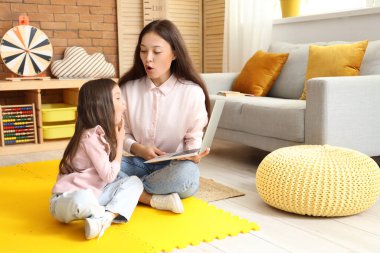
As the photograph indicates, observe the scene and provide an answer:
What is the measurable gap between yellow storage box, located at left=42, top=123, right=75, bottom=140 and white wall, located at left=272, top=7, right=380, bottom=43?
6.15 ft

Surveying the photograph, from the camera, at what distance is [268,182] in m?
1.98

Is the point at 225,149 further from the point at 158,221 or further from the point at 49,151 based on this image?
the point at 158,221

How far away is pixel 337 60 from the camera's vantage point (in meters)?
2.79

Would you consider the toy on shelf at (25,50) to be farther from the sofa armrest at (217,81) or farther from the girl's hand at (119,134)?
the girl's hand at (119,134)

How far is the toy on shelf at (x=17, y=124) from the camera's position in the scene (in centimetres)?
351

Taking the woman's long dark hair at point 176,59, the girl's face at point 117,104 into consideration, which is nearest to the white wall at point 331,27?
the woman's long dark hair at point 176,59

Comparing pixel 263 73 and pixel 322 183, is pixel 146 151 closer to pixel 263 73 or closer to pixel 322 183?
pixel 322 183

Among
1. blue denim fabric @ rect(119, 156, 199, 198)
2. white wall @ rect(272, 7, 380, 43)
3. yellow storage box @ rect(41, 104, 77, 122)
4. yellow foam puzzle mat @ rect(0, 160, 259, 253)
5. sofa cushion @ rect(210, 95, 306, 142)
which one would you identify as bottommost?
yellow foam puzzle mat @ rect(0, 160, 259, 253)

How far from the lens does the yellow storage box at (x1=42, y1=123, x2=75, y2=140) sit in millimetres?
3625

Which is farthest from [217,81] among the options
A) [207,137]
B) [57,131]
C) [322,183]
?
[322,183]

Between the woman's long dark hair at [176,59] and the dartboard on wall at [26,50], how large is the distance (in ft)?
5.82

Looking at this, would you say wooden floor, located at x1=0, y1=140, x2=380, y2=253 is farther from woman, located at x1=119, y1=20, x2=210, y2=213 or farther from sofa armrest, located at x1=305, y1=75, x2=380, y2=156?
sofa armrest, located at x1=305, y1=75, x2=380, y2=156

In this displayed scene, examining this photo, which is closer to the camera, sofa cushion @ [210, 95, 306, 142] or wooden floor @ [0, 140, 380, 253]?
wooden floor @ [0, 140, 380, 253]

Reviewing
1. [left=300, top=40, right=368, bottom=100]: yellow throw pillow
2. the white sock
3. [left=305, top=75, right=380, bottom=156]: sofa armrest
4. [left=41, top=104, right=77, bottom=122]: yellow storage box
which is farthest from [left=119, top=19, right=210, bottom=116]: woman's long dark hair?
[left=41, top=104, right=77, bottom=122]: yellow storage box
